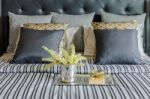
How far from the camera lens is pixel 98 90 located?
1.94 m

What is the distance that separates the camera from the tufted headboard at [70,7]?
363cm

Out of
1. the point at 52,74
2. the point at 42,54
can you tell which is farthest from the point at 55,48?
the point at 52,74

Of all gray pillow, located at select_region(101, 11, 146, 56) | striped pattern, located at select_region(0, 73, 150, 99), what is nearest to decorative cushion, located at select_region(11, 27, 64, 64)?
striped pattern, located at select_region(0, 73, 150, 99)

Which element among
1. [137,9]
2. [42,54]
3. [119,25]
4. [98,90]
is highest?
[137,9]

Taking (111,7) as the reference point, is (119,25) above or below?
below

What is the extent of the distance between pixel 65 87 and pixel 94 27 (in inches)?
49.2

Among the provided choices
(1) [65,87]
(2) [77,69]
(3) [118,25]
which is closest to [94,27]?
(3) [118,25]

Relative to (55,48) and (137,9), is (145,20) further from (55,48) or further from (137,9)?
(55,48)

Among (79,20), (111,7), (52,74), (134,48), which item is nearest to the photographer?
(52,74)

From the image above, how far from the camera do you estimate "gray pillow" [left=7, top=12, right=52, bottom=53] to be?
335 cm

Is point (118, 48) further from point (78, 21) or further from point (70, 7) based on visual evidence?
point (70, 7)

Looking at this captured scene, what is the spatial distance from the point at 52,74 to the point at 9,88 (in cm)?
54

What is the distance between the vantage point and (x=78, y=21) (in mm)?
3387

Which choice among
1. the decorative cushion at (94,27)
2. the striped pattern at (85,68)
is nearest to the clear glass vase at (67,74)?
the striped pattern at (85,68)
